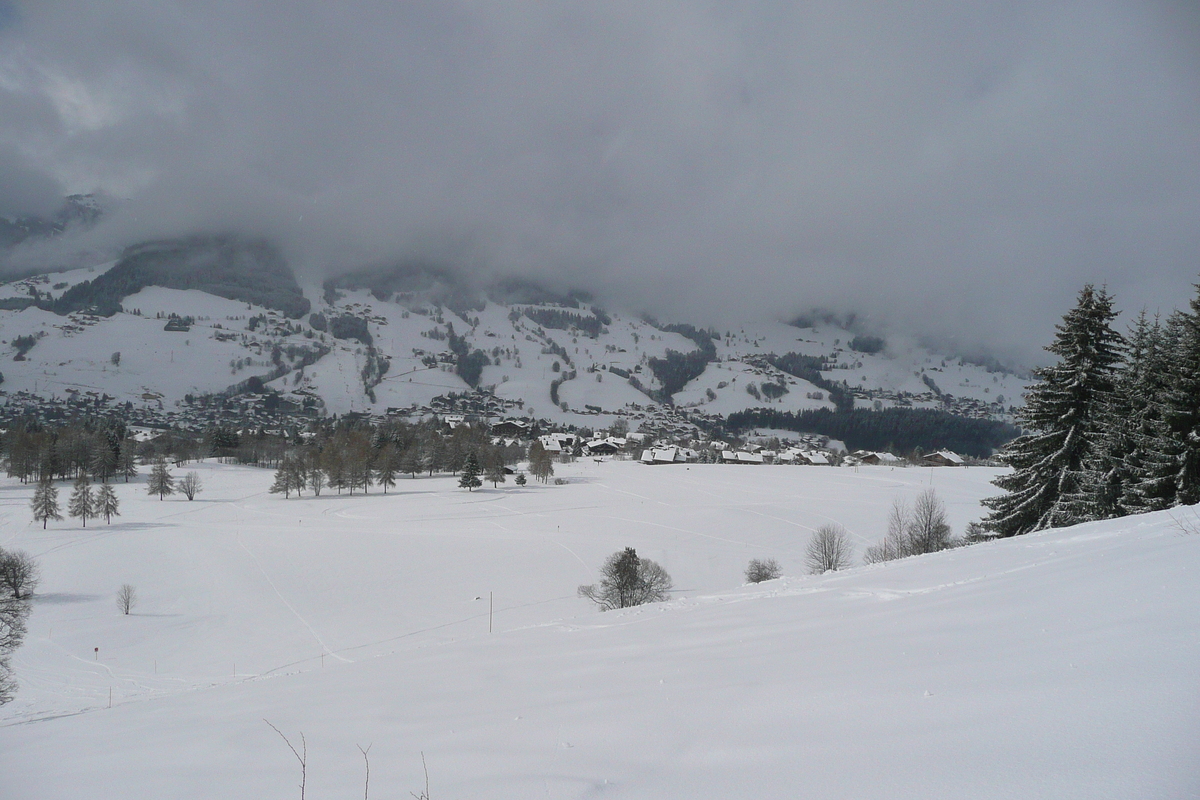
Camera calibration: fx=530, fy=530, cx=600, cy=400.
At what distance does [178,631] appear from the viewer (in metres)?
25.0

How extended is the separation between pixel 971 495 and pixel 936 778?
225 ft

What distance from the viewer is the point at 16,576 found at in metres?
28.2

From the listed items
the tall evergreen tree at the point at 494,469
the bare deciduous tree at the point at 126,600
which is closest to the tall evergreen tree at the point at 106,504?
the bare deciduous tree at the point at 126,600

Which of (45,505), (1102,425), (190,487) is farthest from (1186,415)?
(190,487)

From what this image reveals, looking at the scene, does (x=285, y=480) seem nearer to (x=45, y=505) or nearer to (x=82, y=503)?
(x=82, y=503)

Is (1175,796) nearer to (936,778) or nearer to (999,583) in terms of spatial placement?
(936,778)

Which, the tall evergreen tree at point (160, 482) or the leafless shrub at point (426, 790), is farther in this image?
the tall evergreen tree at point (160, 482)

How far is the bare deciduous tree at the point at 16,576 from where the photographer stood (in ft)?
90.2

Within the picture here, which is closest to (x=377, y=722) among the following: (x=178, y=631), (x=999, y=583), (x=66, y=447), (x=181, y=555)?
(x=999, y=583)

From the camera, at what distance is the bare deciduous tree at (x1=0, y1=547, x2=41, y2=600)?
90.2ft

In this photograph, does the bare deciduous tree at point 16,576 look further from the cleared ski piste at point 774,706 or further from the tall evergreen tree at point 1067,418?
the tall evergreen tree at point 1067,418

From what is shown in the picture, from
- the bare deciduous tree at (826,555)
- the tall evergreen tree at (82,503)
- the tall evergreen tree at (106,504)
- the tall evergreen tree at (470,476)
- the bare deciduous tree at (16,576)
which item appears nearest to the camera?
the bare deciduous tree at (16,576)

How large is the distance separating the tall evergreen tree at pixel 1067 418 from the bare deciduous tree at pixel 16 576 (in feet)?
149

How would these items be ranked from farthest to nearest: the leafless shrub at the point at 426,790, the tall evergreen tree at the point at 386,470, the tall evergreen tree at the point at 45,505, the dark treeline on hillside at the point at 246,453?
the tall evergreen tree at the point at 386,470 < the dark treeline on hillside at the point at 246,453 < the tall evergreen tree at the point at 45,505 < the leafless shrub at the point at 426,790
